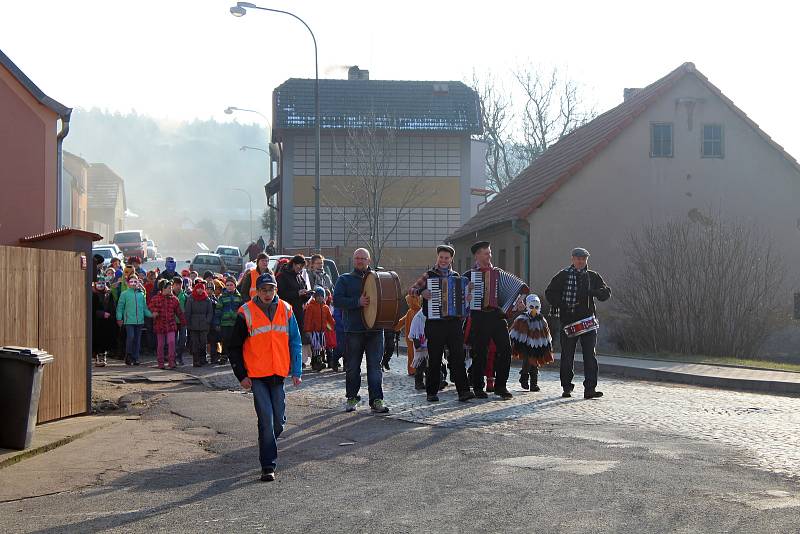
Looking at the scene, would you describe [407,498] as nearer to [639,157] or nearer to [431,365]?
[431,365]

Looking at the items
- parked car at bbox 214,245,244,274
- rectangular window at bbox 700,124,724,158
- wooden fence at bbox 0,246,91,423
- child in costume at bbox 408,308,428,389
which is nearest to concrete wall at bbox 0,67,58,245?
wooden fence at bbox 0,246,91,423

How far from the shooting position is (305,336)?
20.1 m

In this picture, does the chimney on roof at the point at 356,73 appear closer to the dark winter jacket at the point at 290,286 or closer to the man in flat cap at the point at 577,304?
the dark winter jacket at the point at 290,286

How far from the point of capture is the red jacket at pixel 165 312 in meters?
21.6

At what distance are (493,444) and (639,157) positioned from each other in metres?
23.8

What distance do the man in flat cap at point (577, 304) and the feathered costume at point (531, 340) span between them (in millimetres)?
293

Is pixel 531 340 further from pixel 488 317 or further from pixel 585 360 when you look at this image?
pixel 488 317

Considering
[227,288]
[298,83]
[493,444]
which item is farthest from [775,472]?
[298,83]

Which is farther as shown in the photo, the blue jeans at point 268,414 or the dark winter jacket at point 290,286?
the dark winter jacket at point 290,286

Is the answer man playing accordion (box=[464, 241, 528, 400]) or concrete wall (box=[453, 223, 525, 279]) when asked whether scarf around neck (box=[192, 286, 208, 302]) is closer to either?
man playing accordion (box=[464, 241, 528, 400])

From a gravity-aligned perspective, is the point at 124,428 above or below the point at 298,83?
below

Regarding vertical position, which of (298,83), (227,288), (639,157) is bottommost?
(227,288)

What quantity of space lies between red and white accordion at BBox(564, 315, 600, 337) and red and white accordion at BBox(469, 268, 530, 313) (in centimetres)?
104

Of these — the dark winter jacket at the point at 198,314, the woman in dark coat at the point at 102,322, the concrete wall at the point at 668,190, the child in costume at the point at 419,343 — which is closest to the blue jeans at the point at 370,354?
the child in costume at the point at 419,343
